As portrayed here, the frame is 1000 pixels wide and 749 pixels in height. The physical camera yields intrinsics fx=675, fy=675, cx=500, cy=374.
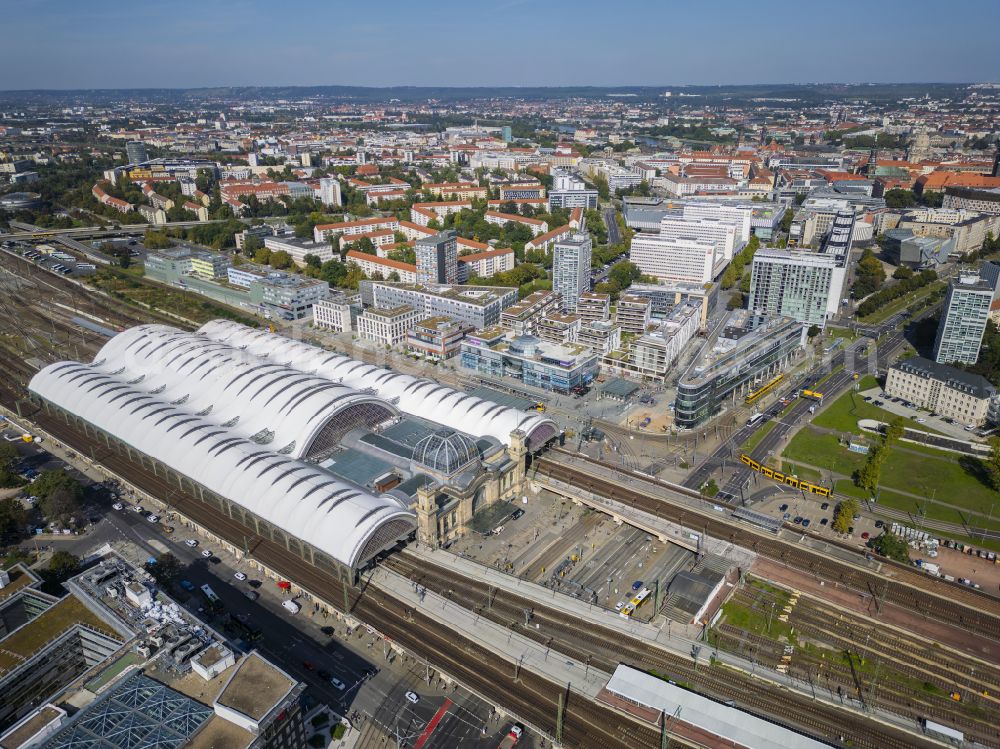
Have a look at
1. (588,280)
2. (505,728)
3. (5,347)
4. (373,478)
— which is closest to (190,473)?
(373,478)

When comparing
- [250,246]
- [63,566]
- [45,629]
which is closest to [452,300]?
[250,246]

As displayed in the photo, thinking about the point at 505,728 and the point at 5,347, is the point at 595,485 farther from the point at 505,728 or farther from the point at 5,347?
the point at 5,347

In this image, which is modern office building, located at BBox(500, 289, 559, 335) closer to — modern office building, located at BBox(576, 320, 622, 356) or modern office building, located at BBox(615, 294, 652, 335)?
modern office building, located at BBox(576, 320, 622, 356)

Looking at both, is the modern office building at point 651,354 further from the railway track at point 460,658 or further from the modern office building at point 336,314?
the railway track at point 460,658

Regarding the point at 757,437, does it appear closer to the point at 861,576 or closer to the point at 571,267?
the point at 861,576

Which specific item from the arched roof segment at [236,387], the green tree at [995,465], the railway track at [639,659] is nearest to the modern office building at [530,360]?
the arched roof segment at [236,387]
